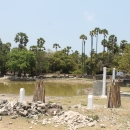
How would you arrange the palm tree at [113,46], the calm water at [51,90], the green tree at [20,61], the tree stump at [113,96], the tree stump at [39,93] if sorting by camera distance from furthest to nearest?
1. the palm tree at [113,46]
2. the green tree at [20,61]
3. the calm water at [51,90]
4. the tree stump at [39,93]
5. the tree stump at [113,96]

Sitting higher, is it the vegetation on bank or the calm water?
the vegetation on bank

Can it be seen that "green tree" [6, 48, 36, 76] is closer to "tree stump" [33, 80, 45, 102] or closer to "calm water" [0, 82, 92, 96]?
"calm water" [0, 82, 92, 96]

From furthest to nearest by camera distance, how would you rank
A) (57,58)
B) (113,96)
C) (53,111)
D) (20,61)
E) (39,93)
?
(57,58) < (20,61) < (39,93) < (113,96) < (53,111)

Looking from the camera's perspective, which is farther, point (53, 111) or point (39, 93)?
point (39, 93)

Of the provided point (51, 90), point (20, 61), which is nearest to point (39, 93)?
point (51, 90)

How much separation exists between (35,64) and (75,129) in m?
55.7

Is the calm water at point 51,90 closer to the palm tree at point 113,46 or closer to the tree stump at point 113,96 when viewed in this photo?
the tree stump at point 113,96

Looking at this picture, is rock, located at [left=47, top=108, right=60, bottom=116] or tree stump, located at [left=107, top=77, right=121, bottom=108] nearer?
rock, located at [left=47, top=108, right=60, bottom=116]

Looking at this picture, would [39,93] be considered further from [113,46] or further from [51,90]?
Result: [113,46]

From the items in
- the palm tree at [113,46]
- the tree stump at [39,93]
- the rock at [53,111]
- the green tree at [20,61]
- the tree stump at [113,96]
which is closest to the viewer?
the rock at [53,111]

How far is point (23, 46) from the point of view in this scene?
256 feet

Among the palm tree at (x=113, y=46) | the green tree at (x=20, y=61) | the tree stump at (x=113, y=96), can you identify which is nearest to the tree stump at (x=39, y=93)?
the tree stump at (x=113, y=96)

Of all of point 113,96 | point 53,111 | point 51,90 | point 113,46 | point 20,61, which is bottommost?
point 51,90

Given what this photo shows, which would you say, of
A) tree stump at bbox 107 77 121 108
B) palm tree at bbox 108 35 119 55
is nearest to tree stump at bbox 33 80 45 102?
tree stump at bbox 107 77 121 108
